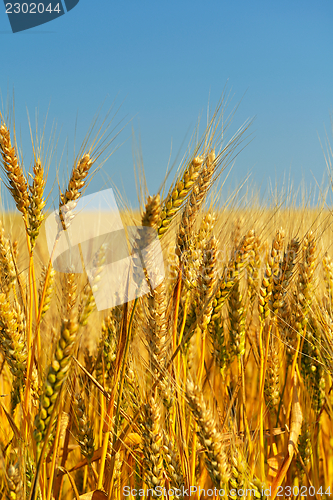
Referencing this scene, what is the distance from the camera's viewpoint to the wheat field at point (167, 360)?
1052 millimetres

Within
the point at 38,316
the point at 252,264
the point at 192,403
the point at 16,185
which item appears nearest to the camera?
the point at 192,403

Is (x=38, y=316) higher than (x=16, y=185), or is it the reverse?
(x=16, y=185)

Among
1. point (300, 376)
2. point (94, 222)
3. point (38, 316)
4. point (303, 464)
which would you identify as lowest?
point (303, 464)

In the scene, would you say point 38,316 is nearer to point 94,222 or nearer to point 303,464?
point 94,222

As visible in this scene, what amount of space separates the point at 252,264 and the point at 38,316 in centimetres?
96

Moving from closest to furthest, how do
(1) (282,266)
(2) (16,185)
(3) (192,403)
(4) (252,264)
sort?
(3) (192,403)
(2) (16,185)
(1) (282,266)
(4) (252,264)

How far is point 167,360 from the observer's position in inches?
46.9

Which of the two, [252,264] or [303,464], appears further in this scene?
[252,264]

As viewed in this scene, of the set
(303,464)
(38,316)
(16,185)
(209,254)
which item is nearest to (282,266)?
(209,254)

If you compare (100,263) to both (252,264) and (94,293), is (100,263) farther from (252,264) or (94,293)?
(252,264)

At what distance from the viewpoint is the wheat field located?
3.45 feet

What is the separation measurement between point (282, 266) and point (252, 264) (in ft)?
0.70

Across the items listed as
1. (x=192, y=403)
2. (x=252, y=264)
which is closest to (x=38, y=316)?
(x=192, y=403)

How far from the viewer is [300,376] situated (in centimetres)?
176
